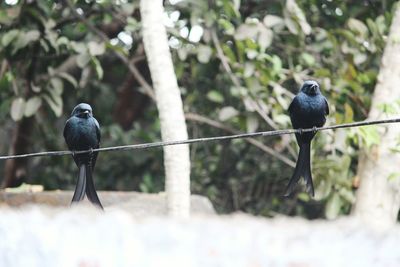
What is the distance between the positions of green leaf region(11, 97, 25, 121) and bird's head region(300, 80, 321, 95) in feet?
9.84

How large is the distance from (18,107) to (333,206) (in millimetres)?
2460

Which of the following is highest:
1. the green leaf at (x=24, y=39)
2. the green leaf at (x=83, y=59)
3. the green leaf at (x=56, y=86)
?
the green leaf at (x=24, y=39)

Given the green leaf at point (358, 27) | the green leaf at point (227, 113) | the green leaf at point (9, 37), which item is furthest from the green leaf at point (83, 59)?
the green leaf at point (358, 27)

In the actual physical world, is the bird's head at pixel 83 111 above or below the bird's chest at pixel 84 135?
above

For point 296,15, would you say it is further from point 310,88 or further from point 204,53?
point 310,88

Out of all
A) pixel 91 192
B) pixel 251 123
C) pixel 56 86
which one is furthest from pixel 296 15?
pixel 91 192

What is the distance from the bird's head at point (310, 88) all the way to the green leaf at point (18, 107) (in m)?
3.00

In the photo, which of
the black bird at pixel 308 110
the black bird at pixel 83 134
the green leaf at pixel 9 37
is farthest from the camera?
the green leaf at pixel 9 37

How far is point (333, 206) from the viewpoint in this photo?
587cm

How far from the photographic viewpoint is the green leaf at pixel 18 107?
573cm

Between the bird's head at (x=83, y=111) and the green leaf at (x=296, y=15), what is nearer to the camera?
the bird's head at (x=83, y=111)

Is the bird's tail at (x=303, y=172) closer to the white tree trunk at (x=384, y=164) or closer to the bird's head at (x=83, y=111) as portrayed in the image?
the bird's head at (x=83, y=111)

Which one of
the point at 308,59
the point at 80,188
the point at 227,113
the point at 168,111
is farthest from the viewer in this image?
the point at 308,59

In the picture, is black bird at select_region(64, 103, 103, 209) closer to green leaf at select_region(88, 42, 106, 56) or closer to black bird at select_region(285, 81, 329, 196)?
black bird at select_region(285, 81, 329, 196)
